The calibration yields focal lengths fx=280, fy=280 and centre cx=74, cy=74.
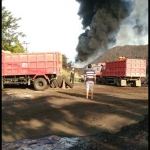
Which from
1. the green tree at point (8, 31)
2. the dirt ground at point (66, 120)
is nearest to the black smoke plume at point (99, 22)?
the green tree at point (8, 31)

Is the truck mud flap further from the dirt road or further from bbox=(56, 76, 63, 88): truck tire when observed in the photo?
the dirt road

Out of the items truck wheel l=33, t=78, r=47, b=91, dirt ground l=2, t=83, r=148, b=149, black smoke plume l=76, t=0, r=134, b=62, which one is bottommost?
dirt ground l=2, t=83, r=148, b=149

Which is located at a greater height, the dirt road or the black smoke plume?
the black smoke plume

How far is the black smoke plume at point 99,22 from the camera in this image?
3800 cm

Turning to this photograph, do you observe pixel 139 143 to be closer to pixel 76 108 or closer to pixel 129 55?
pixel 76 108

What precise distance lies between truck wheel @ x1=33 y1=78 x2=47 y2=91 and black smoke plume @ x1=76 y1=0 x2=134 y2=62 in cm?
2242

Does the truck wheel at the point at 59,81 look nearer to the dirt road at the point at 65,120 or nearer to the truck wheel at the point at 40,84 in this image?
the truck wheel at the point at 40,84

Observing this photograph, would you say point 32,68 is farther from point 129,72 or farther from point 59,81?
point 129,72

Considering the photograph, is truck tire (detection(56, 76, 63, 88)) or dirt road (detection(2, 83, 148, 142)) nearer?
dirt road (detection(2, 83, 148, 142))

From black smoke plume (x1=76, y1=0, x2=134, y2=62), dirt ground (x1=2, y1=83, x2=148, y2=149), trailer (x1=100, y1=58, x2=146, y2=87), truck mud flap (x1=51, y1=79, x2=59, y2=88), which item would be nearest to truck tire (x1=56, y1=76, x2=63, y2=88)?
truck mud flap (x1=51, y1=79, x2=59, y2=88)

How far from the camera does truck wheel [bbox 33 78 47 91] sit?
1830 centimetres

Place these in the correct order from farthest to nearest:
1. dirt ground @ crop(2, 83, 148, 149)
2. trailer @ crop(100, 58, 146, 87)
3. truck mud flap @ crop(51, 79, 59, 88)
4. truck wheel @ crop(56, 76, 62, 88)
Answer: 1. trailer @ crop(100, 58, 146, 87)
2. truck wheel @ crop(56, 76, 62, 88)
3. truck mud flap @ crop(51, 79, 59, 88)
4. dirt ground @ crop(2, 83, 148, 149)

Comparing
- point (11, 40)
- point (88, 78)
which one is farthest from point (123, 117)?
point (11, 40)

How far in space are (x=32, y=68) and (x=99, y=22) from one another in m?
22.8
